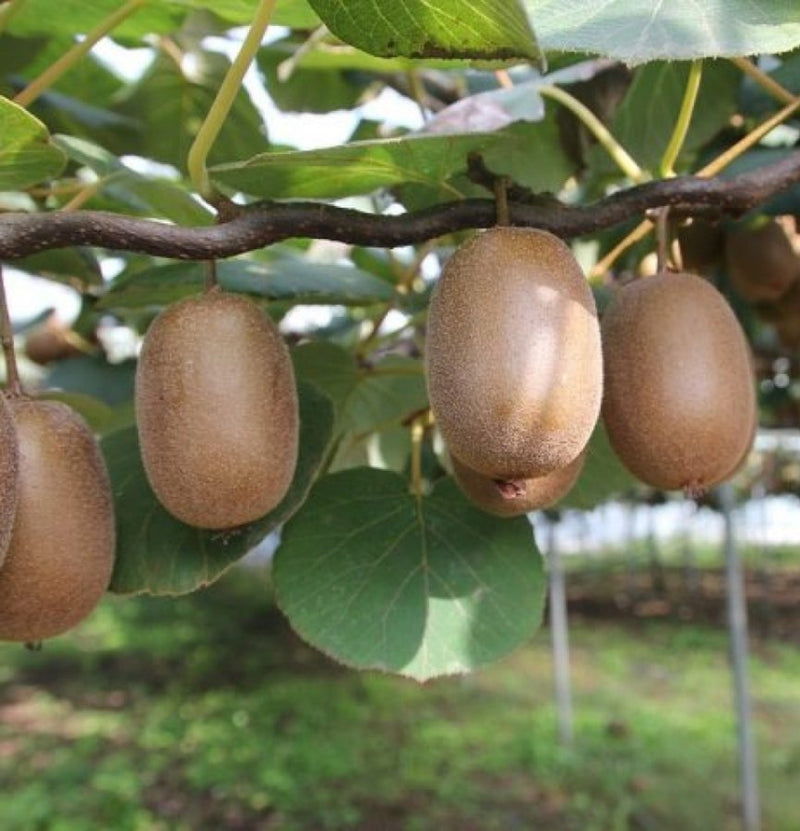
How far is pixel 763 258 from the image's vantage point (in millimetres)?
1196

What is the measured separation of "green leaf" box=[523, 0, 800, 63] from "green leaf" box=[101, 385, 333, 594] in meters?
0.34

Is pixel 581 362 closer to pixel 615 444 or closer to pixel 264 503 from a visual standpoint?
pixel 615 444

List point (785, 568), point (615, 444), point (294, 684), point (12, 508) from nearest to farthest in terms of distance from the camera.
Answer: point (12, 508), point (615, 444), point (294, 684), point (785, 568)

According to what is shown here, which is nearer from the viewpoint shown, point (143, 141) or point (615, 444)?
point (615, 444)

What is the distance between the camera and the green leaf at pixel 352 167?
653 millimetres

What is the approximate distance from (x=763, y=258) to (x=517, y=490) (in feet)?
2.25

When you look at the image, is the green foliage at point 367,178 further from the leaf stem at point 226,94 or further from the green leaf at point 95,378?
the green leaf at point 95,378

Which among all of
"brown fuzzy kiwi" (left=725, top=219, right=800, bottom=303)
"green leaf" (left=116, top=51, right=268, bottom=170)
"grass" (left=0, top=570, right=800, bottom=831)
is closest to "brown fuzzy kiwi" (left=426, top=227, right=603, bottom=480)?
"brown fuzzy kiwi" (left=725, top=219, right=800, bottom=303)

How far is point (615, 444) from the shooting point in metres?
0.72

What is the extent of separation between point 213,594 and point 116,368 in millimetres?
7727

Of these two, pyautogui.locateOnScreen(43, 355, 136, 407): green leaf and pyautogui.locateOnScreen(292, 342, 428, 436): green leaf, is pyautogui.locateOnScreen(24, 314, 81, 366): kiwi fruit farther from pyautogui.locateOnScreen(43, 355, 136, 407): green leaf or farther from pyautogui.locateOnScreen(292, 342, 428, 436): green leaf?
pyautogui.locateOnScreen(292, 342, 428, 436): green leaf

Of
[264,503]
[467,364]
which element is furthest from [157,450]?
[467,364]

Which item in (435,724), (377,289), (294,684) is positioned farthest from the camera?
(294,684)

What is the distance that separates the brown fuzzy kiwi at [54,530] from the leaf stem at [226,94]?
0.19 meters
